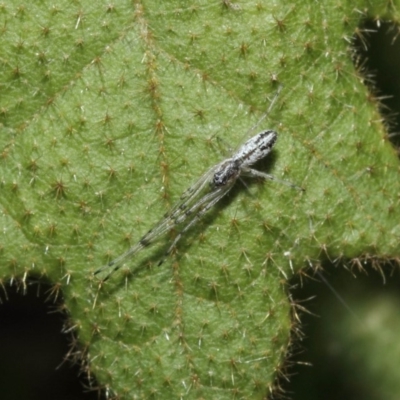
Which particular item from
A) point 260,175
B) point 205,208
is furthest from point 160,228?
point 260,175

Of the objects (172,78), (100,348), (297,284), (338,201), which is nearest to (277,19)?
(172,78)

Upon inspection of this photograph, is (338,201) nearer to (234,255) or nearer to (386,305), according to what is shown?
(234,255)

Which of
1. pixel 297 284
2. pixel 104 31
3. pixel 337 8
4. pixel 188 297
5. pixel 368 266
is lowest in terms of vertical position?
pixel 368 266

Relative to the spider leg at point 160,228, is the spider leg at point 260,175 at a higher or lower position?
lower

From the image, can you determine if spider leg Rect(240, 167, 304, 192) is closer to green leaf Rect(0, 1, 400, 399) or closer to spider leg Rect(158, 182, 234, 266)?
green leaf Rect(0, 1, 400, 399)

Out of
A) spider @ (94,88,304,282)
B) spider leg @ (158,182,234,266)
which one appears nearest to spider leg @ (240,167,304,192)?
spider @ (94,88,304,282)

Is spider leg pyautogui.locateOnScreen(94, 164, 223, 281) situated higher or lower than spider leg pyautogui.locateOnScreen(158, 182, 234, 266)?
higher

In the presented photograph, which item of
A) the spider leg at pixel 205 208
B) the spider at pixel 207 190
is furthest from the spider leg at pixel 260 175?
the spider leg at pixel 205 208

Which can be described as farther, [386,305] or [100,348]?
[386,305]

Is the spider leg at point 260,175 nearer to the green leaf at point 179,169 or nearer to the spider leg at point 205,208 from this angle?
the green leaf at point 179,169
